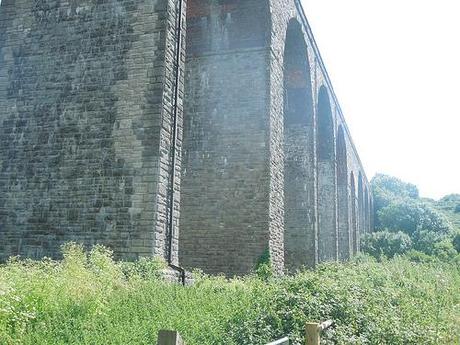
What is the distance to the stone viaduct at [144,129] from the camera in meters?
9.52

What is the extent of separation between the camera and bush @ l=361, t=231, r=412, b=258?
35062 millimetres

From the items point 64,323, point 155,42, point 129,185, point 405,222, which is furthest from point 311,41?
point 405,222

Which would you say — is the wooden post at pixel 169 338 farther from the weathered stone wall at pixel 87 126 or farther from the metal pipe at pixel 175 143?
the metal pipe at pixel 175 143

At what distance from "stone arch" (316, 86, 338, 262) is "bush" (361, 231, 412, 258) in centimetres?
1297

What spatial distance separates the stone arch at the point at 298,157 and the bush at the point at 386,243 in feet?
60.3

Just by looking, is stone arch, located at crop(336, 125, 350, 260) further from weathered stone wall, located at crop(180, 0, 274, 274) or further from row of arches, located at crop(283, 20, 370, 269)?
weathered stone wall, located at crop(180, 0, 274, 274)

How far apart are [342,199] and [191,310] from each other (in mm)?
24278

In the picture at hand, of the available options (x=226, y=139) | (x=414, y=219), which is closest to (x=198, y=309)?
(x=226, y=139)

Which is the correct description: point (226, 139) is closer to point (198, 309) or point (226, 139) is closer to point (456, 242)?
point (198, 309)

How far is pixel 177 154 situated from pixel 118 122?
1.28m

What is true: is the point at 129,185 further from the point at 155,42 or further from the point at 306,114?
the point at 306,114

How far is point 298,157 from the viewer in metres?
18.8

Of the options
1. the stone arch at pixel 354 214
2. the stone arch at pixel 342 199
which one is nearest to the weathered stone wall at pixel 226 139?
the stone arch at pixel 342 199

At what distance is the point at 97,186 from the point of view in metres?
9.65
